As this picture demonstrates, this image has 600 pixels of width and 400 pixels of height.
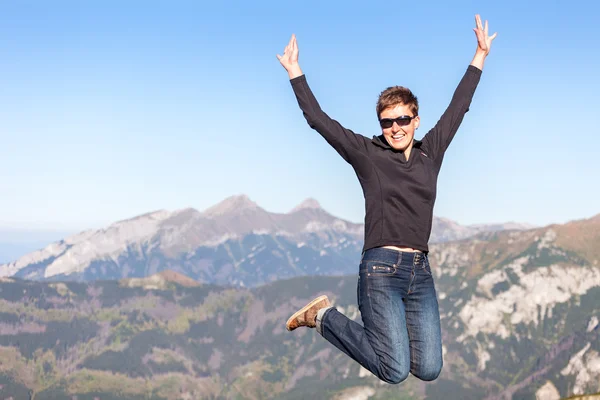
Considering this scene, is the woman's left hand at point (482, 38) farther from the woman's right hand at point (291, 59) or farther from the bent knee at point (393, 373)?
the bent knee at point (393, 373)

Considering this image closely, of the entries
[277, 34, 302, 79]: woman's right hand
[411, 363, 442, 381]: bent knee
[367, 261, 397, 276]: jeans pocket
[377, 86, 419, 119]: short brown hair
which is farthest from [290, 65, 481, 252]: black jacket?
[411, 363, 442, 381]: bent knee

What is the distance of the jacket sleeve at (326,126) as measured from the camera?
13391mm

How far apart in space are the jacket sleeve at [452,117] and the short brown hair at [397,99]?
1442 millimetres

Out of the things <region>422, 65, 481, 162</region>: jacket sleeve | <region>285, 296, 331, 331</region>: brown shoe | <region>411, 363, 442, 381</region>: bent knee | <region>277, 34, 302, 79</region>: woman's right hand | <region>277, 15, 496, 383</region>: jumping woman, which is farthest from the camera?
<region>285, 296, 331, 331</region>: brown shoe

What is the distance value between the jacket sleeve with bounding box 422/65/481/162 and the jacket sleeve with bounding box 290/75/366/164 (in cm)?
193

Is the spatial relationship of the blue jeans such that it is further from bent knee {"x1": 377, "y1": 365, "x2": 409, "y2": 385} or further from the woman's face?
the woman's face

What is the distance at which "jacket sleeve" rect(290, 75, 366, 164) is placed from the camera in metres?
13.4

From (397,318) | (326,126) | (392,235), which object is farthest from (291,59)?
(397,318)

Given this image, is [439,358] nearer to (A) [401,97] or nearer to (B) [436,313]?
(B) [436,313]

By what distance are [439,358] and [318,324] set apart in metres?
2.88

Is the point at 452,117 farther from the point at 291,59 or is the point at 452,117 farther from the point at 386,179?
the point at 291,59

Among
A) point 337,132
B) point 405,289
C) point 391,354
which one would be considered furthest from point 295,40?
point 391,354

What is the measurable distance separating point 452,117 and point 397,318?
16.6 ft

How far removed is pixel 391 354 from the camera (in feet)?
42.0
